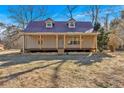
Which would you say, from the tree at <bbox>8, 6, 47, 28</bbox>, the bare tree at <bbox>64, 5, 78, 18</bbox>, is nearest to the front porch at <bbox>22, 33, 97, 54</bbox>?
the bare tree at <bbox>64, 5, 78, 18</bbox>

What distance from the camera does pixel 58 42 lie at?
23.3m

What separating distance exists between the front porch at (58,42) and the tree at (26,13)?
1157 centimetres

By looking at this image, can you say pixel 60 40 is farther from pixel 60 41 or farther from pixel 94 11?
pixel 94 11

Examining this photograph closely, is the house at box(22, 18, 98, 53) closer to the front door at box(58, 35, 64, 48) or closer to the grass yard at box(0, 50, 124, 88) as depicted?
the front door at box(58, 35, 64, 48)

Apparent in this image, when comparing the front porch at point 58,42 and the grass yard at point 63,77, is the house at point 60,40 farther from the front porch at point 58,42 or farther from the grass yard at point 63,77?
the grass yard at point 63,77

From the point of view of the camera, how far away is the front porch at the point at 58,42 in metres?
22.9

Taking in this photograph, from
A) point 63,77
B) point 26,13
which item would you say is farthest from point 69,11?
point 63,77

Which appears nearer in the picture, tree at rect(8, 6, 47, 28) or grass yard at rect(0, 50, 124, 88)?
grass yard at rect(0, 50, 124, 88)

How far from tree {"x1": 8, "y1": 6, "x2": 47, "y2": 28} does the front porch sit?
38.0ft

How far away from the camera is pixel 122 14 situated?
102 ft

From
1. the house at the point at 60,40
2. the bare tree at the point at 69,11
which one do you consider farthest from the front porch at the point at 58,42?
the bare tree at the point at 69,11

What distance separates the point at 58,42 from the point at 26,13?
13.7 m

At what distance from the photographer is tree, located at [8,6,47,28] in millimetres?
34562
